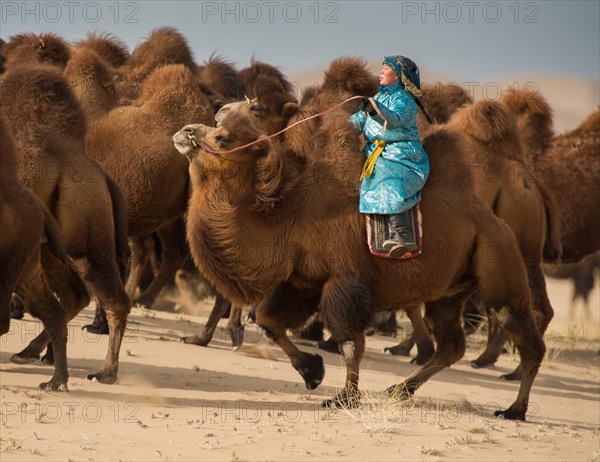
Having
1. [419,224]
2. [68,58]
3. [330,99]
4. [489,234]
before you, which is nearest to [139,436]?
[419,224]

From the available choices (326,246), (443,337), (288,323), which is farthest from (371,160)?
(443,337)

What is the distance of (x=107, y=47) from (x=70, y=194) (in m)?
6.44

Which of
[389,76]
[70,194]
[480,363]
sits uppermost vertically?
[389,76]

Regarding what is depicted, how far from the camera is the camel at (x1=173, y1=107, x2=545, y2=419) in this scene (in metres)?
7.29

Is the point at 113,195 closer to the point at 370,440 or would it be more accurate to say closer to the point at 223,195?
the point at 223,195

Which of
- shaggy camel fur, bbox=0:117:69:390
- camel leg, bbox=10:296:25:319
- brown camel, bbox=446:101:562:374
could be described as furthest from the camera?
camel leg, bbox=10:296:25:319

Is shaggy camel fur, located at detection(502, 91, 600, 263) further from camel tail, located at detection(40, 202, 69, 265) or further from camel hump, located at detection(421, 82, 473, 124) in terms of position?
camel tail, located at detection(40, 202, 69, 265)

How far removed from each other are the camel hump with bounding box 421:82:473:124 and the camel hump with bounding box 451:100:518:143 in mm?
1677

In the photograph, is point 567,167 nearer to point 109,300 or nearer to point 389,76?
point 389,76

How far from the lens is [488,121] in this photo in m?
10.7

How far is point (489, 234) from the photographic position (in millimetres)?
7891

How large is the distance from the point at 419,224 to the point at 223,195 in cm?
138

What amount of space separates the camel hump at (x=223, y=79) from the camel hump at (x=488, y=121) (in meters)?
2.94

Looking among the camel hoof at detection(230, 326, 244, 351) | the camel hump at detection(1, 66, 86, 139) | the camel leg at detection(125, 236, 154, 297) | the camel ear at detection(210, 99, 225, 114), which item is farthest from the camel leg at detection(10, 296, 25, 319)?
the camel hump at detection(1, 66, 86, 139)
